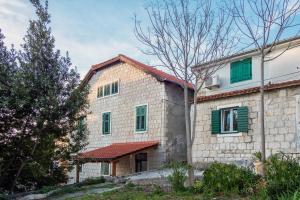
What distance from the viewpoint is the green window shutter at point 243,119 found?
1677cm

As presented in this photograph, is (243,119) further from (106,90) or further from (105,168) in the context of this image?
(106,90)

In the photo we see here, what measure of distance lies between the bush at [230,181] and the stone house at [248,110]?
5096 millimetres

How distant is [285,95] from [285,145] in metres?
1.99

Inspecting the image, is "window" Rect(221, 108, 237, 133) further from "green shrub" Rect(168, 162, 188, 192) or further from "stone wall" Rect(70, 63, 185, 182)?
"green shrub" Rect(168, 162, 188, 192)

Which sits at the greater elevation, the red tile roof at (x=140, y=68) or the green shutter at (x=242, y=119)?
the red tile roof at (x=140, y=68)

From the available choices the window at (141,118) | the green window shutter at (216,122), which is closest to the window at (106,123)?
the window at (141,118)

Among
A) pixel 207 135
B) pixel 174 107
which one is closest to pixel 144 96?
pixel 174 107

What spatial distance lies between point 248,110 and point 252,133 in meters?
1.03

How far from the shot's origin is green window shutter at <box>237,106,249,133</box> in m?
16.8

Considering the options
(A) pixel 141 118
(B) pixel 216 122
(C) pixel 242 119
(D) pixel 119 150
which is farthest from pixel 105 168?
(C) pixel 242 119

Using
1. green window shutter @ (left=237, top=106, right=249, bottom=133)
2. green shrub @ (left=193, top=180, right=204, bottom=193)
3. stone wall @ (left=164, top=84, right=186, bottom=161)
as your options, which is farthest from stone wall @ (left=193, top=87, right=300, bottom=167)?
green shrub @ (left=193, top=180, right=204, bottom=193)

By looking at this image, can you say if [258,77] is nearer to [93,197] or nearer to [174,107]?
[174,107]

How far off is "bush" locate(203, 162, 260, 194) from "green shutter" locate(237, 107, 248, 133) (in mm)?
6981

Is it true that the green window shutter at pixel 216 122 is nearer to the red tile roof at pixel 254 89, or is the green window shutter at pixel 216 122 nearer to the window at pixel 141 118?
the red tile roof at pixel 254 89
